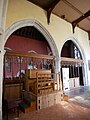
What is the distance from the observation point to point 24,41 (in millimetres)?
9914

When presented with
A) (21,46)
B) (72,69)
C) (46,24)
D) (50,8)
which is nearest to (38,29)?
(46,24)

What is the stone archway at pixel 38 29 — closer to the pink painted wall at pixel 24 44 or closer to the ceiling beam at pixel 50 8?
the ceiling beam at pixel 50 8

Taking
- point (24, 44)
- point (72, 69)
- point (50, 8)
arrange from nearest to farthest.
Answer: point (50, 8) < point (24, 44) < point (72, 69)

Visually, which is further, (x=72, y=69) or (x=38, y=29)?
(x=72, y=69)

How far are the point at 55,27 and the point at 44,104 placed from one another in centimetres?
473

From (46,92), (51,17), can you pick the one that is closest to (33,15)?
(51,17)

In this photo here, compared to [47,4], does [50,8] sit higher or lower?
lower

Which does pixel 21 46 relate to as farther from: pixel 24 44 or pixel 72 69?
pixel 72 69

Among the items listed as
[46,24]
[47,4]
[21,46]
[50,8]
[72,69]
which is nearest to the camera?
[47,4]

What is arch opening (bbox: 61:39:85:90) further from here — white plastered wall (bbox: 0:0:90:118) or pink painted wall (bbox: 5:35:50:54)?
pink painted wall (bbox: 5:35:50:54)

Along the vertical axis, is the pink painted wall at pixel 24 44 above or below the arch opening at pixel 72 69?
above

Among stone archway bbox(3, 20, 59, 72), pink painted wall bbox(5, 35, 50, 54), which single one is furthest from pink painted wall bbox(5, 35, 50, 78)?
stone archway bbox(3, 20, 59, 72)

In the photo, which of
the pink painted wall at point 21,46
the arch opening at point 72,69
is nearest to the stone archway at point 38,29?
the arch opening at point 72,69

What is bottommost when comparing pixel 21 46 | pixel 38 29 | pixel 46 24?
pixel 21 46
